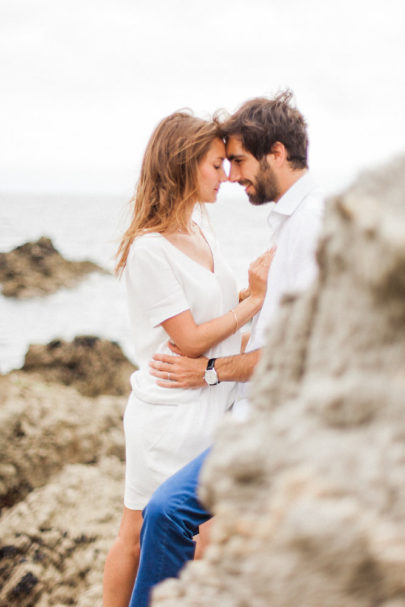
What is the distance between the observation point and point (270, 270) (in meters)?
2.94

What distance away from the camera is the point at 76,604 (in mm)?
3391

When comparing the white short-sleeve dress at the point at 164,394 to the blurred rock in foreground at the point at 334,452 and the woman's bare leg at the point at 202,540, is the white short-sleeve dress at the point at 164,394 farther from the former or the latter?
the blurred rock in foreground at the point at 334,452

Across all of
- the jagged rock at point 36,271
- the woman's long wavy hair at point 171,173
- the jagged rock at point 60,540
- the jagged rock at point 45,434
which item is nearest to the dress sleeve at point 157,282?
the woman's long wavy hair at point 171,173

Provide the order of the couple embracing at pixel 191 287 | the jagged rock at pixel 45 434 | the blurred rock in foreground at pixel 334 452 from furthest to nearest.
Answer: the jagged rock at pixel 45 434 < the couple embracing at pixel 191 287 < the blurred rock in foreground at pixel 334 452

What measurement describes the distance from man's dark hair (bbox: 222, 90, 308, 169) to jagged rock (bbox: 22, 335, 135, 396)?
4440 mm

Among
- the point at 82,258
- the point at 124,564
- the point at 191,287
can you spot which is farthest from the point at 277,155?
the point at 82,258

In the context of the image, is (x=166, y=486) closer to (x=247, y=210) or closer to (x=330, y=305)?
(x=330, y=305)

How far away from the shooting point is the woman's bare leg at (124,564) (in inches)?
120

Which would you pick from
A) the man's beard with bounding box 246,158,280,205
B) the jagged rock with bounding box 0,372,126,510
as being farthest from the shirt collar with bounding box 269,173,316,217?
the jagged rock with bounding box 0,372,126,510

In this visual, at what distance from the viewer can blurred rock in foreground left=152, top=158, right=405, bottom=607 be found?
3.00 ft

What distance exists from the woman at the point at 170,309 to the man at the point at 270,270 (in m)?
0.10

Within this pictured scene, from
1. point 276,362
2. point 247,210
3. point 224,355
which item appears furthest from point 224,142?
point 247,210

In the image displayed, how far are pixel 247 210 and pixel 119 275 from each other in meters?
58.2

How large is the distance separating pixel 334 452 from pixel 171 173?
95.7 inches
